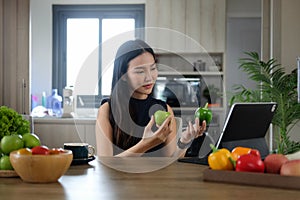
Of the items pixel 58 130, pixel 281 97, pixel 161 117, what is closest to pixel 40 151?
pixel 161 117

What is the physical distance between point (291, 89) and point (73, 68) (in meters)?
3.04

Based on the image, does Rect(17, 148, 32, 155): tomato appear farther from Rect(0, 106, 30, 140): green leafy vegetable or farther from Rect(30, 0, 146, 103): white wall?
Rect(30, 0, 146, 103): white wall

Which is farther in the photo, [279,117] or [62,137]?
[62,137]

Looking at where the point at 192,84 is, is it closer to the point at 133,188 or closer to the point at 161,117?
the point at 161,117

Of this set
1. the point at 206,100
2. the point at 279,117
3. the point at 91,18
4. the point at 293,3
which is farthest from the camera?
the point at 91,18

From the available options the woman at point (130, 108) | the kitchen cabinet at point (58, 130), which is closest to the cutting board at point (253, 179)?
the woman at point (130, 108)

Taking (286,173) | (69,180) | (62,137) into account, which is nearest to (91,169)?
(69,180)

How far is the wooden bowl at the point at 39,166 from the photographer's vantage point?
1.62 metres

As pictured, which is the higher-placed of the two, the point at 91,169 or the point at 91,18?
the point at 91,18

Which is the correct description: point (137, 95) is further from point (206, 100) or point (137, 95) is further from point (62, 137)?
point (206, 100)

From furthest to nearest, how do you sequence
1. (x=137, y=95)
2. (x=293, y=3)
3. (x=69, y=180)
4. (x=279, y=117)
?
(x=293, y=3) < (x=279, y=117) < (x=137, y=95) < (x=69, y=180)

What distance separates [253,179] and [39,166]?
731 millimetres

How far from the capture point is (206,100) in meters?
5.80

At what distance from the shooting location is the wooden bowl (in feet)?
5.31
